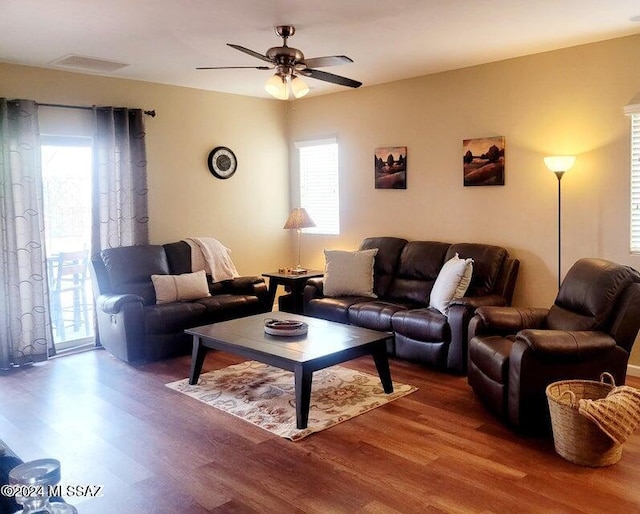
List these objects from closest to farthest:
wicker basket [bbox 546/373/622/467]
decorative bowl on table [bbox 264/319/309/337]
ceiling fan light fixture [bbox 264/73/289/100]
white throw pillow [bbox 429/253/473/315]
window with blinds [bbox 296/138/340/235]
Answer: wicker basket [bbox 546/373/622/467] < ceiling fan light fixture [bbox 264/73/289/100] < decorative bowl on table [bbox 264/319/309/337] < white throw pillow [bbox 429/253/473/315] < window with blinds [bbox 296/138/340/235]

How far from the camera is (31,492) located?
1171mm

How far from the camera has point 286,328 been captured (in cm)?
416

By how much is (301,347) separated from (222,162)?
334 cm

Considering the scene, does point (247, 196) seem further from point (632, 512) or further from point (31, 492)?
point (31, 492)

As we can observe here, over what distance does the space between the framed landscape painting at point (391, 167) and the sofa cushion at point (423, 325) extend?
1.66 meters

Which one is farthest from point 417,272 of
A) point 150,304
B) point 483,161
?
point 150,304

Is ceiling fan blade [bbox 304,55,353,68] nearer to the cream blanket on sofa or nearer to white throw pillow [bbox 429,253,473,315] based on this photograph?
white throw pillow [bbox 429,253,473,315]

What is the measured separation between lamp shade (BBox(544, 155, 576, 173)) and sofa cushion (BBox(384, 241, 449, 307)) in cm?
125

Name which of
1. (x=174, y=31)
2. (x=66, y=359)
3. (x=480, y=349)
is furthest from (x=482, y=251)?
(x=66, y=359)

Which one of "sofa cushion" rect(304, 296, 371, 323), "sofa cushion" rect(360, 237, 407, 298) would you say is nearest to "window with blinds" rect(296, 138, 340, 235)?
"sofa cushion" rect(360, 237, 407, 298)

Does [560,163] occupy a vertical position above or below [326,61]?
below

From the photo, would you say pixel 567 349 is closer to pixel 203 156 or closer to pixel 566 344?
pixel 566 344

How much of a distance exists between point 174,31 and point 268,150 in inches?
117

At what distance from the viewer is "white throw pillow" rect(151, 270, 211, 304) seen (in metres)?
5.41
